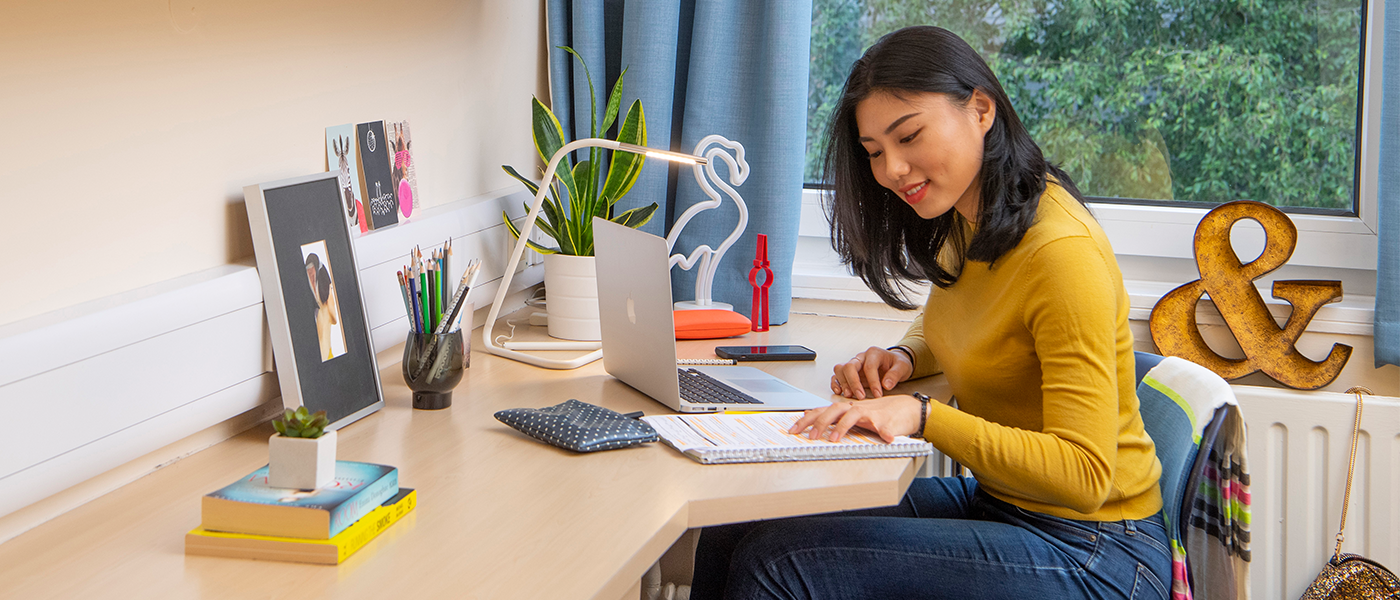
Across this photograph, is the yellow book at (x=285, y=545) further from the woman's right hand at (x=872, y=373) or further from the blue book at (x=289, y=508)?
the woman's right hand at (x=872, y=373)

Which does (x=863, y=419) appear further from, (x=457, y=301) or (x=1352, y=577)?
(x=1352, y=577)

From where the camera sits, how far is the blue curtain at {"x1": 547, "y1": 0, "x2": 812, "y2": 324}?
6.33 feet

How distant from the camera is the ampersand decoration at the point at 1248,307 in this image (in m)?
1.80

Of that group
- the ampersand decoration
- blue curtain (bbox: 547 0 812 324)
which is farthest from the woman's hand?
the ampersand decoration

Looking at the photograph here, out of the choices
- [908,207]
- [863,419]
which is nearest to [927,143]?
[908,207]

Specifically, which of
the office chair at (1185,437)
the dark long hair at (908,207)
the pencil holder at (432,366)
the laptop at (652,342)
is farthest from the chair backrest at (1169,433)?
the pencil holder at (432,366)

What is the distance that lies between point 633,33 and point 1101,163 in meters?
0.99

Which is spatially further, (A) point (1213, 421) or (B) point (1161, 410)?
(B) point (1161, 410)

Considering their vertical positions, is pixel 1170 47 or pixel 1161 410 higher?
pixel 1170 47

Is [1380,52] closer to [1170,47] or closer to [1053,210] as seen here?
[1170,47]

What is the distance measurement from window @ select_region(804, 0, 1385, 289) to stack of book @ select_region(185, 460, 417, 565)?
155cm

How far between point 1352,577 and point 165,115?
194 centimetres

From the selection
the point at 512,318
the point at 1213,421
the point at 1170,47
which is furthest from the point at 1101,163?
the point at 512,318

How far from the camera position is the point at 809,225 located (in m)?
2.24
